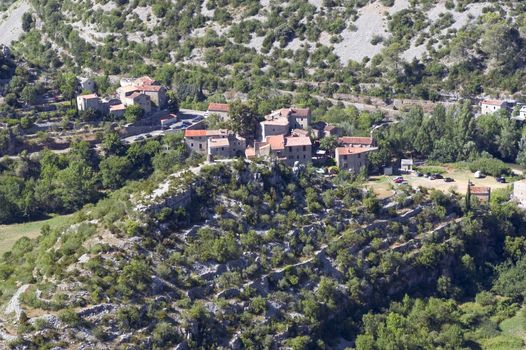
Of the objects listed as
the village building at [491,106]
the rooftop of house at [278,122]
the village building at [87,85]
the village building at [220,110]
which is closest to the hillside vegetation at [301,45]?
the village building at [491,106]

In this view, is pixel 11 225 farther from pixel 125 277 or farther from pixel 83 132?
pixel 125 277

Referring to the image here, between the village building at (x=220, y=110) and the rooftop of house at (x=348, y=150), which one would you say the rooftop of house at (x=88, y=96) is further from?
the rooftop of house at (x=348, y=150)

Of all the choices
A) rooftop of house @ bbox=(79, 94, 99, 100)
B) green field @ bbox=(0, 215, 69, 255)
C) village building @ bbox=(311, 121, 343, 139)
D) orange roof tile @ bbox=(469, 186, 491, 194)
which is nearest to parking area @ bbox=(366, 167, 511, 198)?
orange roof tile @ bbox=(469, 186, 491, 194)

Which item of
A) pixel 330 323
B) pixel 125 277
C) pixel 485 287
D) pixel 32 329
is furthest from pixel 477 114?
pixel 32 329

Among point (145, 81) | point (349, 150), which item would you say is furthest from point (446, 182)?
point (145, 81)

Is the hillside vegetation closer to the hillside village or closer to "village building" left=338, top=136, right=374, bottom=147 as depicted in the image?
the hillside village

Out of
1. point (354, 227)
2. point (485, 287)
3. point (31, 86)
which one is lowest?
point (485, 287)

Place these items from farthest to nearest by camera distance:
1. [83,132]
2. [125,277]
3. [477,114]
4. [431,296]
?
[477,114] < [83,132] < [431,296] < [125,277]

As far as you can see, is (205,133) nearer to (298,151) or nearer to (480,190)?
(298,151)
